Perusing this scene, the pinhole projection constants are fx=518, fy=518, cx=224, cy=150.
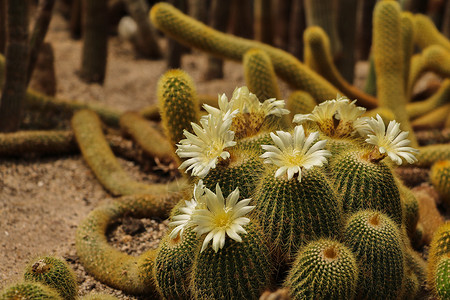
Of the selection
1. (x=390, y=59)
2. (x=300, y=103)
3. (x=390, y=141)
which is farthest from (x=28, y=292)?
(x=390, y=59)

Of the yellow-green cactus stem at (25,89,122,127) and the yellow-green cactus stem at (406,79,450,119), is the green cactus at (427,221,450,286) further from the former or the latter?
the yellow-green cactus stem at (25,89,122,127)

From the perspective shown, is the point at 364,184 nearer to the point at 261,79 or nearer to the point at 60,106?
the point at 261,79

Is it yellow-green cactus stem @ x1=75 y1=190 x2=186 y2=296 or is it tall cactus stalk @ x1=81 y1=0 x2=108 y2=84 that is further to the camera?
tall cactus stalk @ x1=81 y1=0 x2=108 y2=84

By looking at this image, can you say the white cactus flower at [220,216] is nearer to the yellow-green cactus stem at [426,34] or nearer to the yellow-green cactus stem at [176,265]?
the yellow-green cactus stem at [176,265]

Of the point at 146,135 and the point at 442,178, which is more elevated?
the point at 442,178

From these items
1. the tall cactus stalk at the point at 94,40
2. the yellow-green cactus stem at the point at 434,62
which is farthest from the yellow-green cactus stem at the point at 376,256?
the tall cactus stalk at the point at 94,40

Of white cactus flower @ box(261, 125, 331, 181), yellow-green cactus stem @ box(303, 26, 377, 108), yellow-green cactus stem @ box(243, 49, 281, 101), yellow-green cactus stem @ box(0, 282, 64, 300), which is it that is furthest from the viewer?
yellow-green cactus stem @ box(303, 26, 377, 108)

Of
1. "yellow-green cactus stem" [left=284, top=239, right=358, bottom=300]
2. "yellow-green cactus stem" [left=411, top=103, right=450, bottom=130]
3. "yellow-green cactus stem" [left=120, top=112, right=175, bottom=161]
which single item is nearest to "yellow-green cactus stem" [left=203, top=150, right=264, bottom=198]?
"yellow-green cactus stem" [left=284, top=239, right=358, bottom=300]
